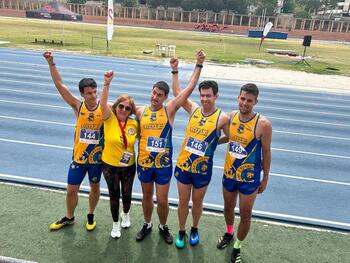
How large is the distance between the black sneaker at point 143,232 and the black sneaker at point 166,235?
0.16 meters

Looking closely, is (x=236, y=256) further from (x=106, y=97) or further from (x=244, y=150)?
(x=106, y=97)

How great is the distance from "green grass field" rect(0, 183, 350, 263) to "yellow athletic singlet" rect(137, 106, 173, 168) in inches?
42.1

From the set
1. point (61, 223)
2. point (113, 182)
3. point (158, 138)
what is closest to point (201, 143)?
point (158, 138)

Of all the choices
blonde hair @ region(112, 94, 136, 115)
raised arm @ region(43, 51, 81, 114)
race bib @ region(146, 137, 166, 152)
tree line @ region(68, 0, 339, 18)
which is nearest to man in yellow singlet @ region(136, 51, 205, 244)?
race bib @ region(146, 137, 166, 152)

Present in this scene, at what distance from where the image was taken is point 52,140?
24.1 feet

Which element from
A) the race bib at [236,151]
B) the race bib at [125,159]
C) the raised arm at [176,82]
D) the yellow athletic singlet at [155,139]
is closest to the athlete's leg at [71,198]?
the race bib at [125,159]

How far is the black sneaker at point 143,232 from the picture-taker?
3994 millimetres

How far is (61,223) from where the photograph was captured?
4.13 meters

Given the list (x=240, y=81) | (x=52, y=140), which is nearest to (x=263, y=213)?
(x=52, y=140)

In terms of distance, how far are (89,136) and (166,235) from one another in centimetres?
159

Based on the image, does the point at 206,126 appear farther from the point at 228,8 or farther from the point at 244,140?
the point at 228,8

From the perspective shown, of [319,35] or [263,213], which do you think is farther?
[319,35]

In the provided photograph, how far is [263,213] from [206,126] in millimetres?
2051

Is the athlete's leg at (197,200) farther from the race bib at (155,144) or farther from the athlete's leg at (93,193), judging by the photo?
the athlete's leg at (93,193)
